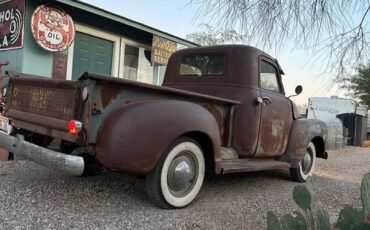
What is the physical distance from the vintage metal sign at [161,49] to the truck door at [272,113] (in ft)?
14.1

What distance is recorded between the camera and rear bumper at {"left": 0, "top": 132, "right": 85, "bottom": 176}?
370 centimetres

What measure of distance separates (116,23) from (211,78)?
4389 millimetres

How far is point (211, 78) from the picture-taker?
5.94 meters

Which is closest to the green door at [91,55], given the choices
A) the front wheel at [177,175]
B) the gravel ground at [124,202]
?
the gravel ground at [124,202]

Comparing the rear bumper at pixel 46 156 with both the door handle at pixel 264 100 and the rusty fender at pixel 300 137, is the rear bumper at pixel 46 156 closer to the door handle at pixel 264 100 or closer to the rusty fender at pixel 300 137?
the door handle at pixel 264 100

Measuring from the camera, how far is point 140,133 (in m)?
3.81

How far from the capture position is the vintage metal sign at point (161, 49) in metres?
10.1

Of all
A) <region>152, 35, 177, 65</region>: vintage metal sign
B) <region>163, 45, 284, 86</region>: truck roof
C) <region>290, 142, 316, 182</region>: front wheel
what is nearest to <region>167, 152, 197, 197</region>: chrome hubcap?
<region>163, 45, 284, 86</region>: truck roof

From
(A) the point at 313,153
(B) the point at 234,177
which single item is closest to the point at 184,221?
(B) the point at 234,177

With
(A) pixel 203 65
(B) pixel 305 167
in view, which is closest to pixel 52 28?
(A) pixel 203 65

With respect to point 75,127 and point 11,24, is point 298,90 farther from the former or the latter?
point 11,24

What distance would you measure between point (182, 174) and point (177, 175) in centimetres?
6

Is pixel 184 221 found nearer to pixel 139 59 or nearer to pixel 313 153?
pixel 313 153

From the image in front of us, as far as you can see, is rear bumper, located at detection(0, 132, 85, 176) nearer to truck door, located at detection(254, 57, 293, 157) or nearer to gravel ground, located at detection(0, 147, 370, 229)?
gravel ground, located at detection(0, 147, 370, 229)
